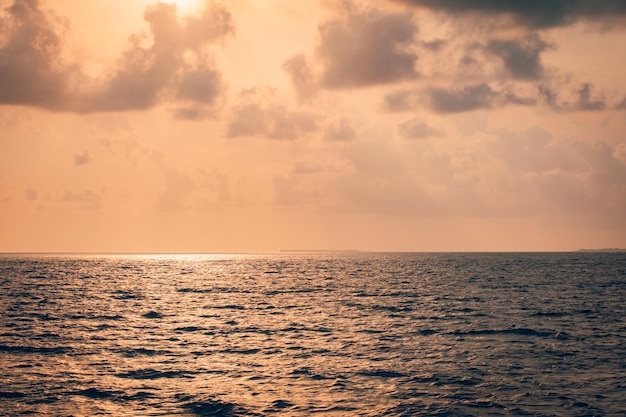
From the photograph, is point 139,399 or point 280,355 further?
point 280,355

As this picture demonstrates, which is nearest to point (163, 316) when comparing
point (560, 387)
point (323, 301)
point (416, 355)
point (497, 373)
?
point (323, 301)

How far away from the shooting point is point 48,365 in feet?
121

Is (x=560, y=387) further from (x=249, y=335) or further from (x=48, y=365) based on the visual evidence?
(x=48, y=365)

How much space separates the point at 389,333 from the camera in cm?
4994

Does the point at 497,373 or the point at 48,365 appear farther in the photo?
the point at 48,365

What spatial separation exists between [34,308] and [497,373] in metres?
57.6

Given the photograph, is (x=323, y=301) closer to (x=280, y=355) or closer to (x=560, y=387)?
(x=280, y=355)

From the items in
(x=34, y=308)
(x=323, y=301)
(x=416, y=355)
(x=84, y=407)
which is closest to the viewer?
(x=84, y=407)

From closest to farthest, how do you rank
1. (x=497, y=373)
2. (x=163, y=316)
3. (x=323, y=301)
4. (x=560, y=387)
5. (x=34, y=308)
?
(x=560, y=387)
(x=497, y=373)
(x=163, y=316)
(x=34, y=308)
(x=323, y=301)

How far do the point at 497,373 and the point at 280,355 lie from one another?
1459 centimetres

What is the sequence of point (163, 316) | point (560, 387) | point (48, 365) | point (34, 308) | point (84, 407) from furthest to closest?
1. point (34, 308)
2. point (163, 316)
3. point (48, 365)
4. point (560, 387)
5. point (84, 407)

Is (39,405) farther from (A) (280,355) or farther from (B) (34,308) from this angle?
(B) (34,308)

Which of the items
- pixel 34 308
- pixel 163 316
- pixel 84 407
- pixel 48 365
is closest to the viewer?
pixel 84 407

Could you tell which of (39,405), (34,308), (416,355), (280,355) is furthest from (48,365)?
(34,308)
